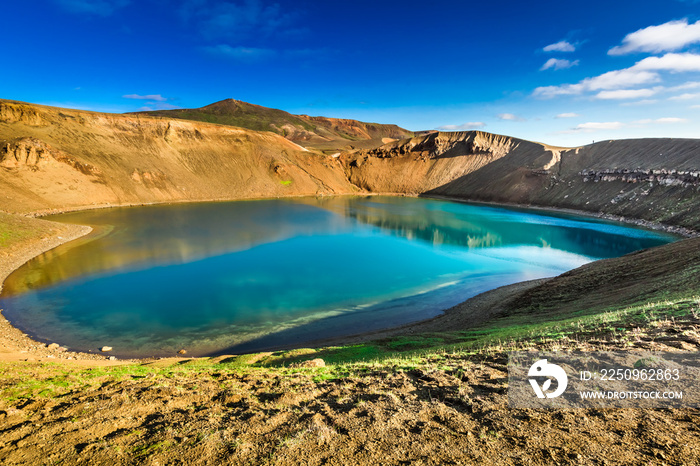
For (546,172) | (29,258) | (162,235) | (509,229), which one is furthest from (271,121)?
(29,258)

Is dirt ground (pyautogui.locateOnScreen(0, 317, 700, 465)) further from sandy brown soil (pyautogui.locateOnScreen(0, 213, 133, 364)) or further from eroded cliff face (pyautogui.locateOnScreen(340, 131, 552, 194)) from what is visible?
eroded cliff face (pyautogui.locateOnScreen(340, 131, 552, 194))

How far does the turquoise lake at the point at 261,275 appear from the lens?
565 inches

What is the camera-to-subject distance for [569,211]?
53031mm

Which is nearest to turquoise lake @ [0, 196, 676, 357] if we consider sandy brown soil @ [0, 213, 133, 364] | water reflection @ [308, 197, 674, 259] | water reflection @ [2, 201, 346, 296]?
water reflection @ [2, 201, 346, 296]

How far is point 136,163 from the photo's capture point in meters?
59.7

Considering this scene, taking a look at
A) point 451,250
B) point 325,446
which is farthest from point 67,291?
point 451,250

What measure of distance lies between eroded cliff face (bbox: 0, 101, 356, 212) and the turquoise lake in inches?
439

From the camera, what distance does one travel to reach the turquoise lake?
14344 mm

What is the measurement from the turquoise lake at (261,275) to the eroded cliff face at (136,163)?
1114 cm

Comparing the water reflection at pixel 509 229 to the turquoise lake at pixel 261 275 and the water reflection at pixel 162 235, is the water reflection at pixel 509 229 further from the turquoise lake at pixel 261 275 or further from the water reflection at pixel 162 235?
the water reflection at pixel 162 235

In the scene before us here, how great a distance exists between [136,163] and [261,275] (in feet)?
172

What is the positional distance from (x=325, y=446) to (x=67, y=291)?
794 inches

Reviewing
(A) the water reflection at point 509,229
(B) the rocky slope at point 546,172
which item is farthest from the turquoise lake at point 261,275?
(B) the rocky slope at point 546,172

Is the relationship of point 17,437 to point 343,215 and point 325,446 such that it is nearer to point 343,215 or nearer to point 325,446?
point 325,446
